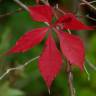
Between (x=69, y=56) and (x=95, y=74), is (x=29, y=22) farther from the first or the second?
(x=69, y=56)

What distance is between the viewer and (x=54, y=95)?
2.00m

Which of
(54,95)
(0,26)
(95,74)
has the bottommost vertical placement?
(54,95)

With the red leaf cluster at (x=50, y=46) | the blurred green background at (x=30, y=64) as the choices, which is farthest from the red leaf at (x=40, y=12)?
the blurred green background at (x=30, y=64)

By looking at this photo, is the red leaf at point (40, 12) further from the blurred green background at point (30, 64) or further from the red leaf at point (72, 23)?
the blurred green background at point (30, 64)

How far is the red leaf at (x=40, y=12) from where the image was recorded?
2.33 ft

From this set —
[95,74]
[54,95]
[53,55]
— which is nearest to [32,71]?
[54,95]

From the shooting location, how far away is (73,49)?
72 cm

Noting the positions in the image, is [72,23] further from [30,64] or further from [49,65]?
[30,64]

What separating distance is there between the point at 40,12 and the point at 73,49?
4.0 inches

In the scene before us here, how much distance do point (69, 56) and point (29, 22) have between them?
117 cm

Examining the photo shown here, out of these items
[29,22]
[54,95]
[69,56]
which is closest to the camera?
[69,56]

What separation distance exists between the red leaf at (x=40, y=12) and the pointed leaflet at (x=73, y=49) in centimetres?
5

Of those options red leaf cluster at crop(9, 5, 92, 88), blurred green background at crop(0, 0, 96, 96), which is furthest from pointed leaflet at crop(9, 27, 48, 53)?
blurred green background at crop(0, 0, 96, 96)

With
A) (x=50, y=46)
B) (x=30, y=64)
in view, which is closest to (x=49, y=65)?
(x=50, y=46)
